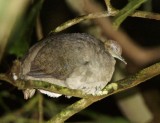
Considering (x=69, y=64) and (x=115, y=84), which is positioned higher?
(x=69, y=64)

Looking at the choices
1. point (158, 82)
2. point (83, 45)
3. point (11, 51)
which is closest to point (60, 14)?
point (158, 82)

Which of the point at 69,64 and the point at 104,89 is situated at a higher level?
the point at 69,64

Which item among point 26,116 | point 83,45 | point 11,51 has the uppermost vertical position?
point 83,45

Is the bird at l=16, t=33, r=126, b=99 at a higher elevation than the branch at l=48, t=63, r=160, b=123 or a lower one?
higher

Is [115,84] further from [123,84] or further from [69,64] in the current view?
[69,64]

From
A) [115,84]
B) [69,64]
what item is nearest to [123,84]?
[115,84]

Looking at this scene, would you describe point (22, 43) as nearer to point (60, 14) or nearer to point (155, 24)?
point (155, 24)

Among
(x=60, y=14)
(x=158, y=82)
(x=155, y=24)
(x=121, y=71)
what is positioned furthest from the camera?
(x=60, y=14)

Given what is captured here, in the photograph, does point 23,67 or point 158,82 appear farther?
point 158,82
